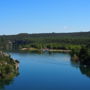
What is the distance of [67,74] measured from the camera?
2162 centimetres

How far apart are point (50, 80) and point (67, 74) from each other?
2852 millimetres

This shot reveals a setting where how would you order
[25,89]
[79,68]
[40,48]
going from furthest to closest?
[40,48] < [79,68] < [25,89]

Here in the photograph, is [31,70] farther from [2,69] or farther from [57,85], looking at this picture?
[57,85]

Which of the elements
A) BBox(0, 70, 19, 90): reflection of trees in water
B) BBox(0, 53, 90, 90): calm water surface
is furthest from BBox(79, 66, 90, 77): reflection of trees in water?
BBox(0, 70, 19, 90): reflection of trees in water

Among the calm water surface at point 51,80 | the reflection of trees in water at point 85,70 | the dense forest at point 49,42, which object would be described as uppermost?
the calm water surface at point 51,80

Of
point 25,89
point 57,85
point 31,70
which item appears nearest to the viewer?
point 25,89

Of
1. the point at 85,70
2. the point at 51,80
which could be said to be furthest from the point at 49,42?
the point at 51,80

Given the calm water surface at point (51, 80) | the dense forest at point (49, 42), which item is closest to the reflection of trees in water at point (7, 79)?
the calm water surface at point (51, 80)

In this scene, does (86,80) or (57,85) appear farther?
(86,80)

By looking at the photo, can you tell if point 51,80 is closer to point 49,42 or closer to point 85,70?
point 85,70

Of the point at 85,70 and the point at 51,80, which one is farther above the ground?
the point at 51,80

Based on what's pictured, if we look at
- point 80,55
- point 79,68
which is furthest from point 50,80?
point 80,55

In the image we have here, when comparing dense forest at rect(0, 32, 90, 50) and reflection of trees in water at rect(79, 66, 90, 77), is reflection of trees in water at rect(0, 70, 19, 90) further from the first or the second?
dense forest at rect(0, 32, 90, 50)

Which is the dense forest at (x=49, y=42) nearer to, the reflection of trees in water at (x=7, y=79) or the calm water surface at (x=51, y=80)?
the calm water surface at (x=51, y=80)
